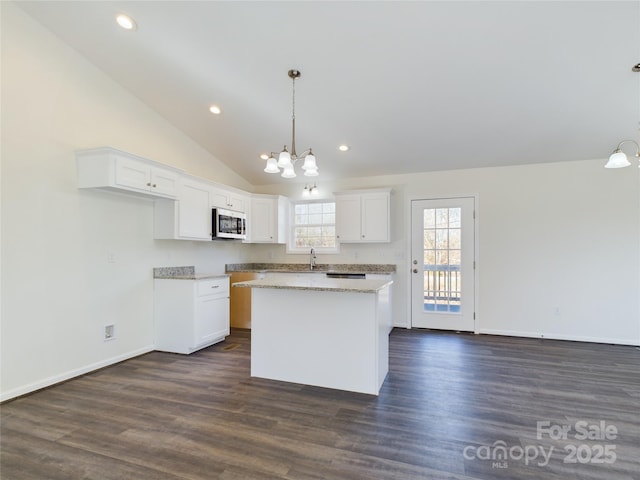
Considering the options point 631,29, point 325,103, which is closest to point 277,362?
point 325,103

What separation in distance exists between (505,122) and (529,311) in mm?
2690

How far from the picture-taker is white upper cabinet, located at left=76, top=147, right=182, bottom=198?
10.2 ft

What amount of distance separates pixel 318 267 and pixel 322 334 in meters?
2.73

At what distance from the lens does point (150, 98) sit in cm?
381

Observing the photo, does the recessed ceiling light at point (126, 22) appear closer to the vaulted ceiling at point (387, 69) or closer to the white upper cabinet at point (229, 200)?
the vaulted ceiling at point (387, 69)

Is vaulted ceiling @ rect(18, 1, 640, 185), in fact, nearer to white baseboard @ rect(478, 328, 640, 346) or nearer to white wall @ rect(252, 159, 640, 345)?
white wall @ rect(252, 159, 640, 345)

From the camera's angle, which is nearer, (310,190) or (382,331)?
(382,331)

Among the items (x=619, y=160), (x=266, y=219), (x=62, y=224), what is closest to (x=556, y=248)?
(x=619, y=160)

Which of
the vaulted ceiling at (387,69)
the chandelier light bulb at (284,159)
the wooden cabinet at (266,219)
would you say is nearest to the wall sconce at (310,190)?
the wooden cabinet at (266,219)

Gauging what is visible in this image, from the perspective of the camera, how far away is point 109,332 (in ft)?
11.5

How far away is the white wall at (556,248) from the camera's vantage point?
4289 millimetres

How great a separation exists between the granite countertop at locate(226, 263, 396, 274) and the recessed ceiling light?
3518mm

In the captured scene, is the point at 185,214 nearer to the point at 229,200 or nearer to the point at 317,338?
the point at 229,200

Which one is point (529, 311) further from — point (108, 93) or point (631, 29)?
point (108, 93)
